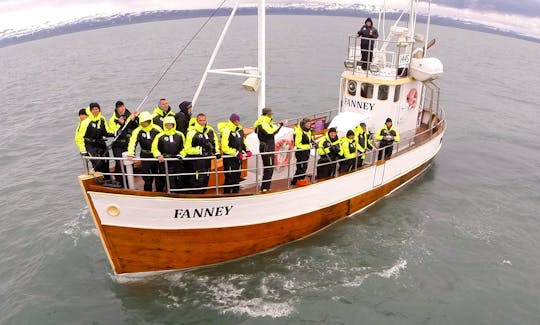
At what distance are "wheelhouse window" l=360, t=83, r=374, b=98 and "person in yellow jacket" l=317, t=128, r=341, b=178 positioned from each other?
3.99 meters

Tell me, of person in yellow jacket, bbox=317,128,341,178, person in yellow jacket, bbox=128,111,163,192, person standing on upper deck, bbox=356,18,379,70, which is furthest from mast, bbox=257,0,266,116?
Result: person standing on upper deck, bbox=356,18,379,70

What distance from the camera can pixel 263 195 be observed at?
8922 mm

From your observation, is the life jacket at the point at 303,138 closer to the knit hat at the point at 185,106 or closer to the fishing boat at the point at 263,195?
the fishing boat at the point at 263,195

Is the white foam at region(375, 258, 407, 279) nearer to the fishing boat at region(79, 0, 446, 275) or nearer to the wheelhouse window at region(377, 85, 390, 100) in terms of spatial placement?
the fishing boat at region(79, 0, 446, 275)

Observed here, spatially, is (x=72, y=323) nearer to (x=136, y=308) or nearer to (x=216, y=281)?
(x=136, y=308)

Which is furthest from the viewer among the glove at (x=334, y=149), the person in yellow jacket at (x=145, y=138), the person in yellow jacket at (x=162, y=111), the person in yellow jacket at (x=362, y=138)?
the person in yellow jacket at (x=362, y=138)

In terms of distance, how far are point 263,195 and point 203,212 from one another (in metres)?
1.42

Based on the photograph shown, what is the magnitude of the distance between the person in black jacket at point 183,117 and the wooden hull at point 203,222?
5.69 ft

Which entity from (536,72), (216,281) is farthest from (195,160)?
(536,72)

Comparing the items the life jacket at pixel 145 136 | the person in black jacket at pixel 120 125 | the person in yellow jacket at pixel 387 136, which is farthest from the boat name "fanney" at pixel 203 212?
the person in yellow jacket at pixel 387 136

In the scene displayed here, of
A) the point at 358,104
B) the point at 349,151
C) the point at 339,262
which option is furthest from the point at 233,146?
the point at 358,104

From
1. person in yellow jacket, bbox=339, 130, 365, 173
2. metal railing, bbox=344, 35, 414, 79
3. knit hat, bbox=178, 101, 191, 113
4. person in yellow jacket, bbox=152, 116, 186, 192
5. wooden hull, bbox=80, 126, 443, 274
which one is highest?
metal railing, bbox=344, 35, 414, 79

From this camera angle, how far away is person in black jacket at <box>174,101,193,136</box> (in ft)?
28.6

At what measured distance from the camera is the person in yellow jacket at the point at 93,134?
8438mm
